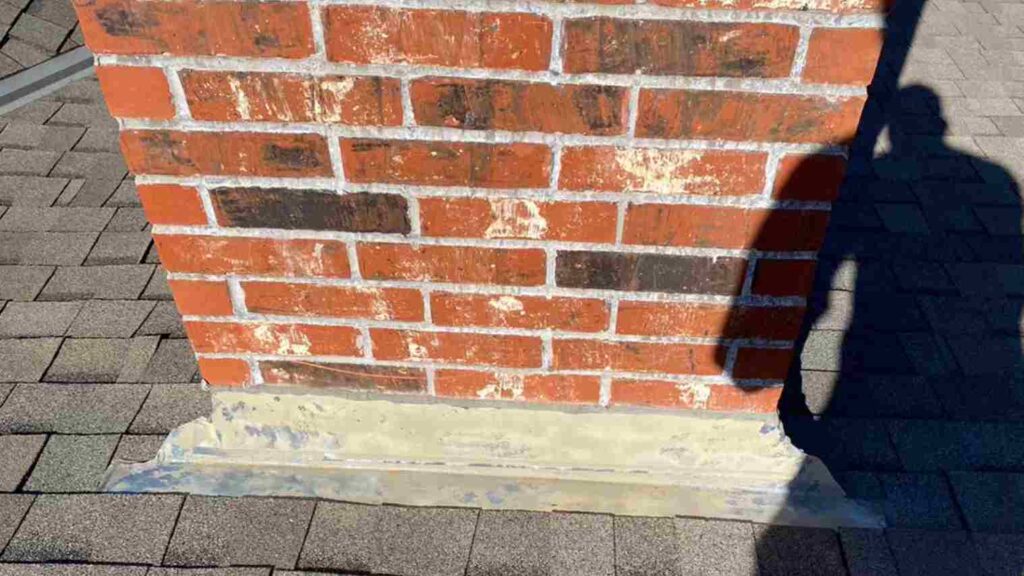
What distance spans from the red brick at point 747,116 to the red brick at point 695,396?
1.80 feet

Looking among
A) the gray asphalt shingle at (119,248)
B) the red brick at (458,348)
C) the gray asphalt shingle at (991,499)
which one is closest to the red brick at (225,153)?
the red brick at (458,348)

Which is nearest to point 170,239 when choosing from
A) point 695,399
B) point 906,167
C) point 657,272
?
point 657,272

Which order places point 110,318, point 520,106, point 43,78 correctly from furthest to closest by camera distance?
point 43,78 → point 110,318 → point 520,106

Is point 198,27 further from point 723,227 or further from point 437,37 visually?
point 723,227

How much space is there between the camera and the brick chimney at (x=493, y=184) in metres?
1.09

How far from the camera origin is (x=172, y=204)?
129 cm

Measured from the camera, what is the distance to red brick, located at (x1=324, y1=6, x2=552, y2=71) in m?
1.07

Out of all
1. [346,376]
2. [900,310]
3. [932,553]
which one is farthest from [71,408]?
[900,310]

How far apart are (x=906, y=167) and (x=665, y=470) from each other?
1936 millimetres

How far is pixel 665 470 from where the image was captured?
62.6 inches

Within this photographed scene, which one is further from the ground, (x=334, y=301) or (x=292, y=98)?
(x=292, y=98)

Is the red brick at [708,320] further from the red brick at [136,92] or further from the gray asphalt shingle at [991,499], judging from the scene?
the red brick at [136,92]

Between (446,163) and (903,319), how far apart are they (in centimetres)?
160

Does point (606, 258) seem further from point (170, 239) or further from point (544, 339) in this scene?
point (170, 239)
